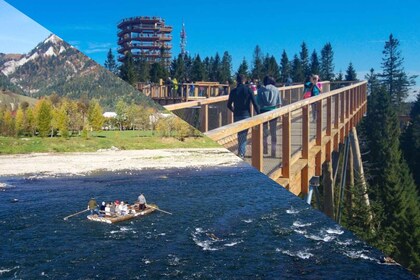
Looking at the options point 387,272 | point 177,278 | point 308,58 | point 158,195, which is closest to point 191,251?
point 177,278

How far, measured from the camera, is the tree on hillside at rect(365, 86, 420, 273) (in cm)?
149

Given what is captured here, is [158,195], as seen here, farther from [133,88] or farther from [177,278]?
[133,88]

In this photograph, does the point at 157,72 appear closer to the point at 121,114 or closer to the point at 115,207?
the point at 121,114

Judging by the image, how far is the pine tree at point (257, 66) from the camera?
5.78ft

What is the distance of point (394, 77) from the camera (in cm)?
165

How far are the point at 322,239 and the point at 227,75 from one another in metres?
0.66

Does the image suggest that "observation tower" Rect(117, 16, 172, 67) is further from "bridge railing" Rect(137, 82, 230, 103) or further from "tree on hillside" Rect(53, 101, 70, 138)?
"tree on hillside" Rect(53, 101, 70, 138)

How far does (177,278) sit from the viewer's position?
1426mm

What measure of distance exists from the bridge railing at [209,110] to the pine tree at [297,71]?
0.04 m

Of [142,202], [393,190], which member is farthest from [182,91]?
[393,190]

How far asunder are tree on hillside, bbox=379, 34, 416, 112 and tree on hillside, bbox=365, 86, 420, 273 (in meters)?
0.04

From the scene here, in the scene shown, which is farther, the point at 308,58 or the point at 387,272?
the point at 308,58

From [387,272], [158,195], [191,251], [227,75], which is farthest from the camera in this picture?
[227,75]

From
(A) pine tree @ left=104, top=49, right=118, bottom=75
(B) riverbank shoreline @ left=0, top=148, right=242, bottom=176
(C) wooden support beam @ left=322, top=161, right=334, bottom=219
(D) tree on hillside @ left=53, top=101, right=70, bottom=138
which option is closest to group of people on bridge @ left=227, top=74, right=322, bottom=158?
(B) riverbank shoreline @ left=0, top=148, right=242, bottom=176
